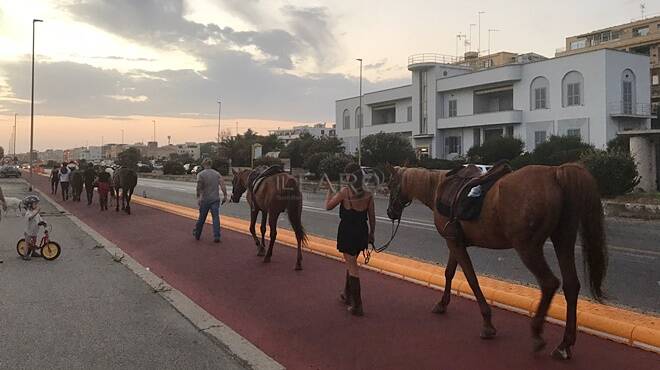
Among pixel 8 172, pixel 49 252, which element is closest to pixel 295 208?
pixel 49 252

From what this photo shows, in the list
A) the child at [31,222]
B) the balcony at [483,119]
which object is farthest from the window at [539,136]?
the child at [31,222]

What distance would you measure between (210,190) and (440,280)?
6.51 m

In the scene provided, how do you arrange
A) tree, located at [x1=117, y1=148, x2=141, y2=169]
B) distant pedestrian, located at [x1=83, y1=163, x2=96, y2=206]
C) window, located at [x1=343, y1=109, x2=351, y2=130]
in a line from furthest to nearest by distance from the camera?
window, located at [x1=343, y1=109, x2=351, y2=130] < tree, located at [x1=117, y1=148, x2=141, y2=169] < distant pedestrian, located at [x1=83, y1=163, x2=96, y2=206]

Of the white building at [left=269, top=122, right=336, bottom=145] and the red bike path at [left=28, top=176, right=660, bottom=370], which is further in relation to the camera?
the white building at [left=269, top=122, right=336, bottom=145]

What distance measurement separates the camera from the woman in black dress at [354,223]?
597 centimetres

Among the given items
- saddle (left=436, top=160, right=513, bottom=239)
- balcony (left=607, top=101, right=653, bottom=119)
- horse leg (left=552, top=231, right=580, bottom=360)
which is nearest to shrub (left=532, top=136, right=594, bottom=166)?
balcony (left=607, top=101, right=653, bottom=119)

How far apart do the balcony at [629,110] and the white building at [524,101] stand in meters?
0.09

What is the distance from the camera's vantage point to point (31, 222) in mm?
9648

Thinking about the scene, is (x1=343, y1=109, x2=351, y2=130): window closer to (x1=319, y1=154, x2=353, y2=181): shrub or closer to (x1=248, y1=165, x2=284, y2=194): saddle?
(x1=319, y1=154, x2=353, y2=181): shrub

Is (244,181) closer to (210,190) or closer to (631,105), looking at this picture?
(210,190)

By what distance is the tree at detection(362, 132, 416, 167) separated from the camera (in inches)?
1919

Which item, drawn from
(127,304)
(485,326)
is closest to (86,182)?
(127,304)

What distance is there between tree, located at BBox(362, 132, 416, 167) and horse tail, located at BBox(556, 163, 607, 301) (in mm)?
43259

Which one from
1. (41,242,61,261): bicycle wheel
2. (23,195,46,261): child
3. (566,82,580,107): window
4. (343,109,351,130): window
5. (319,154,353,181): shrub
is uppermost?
(343,109,351,130): window
